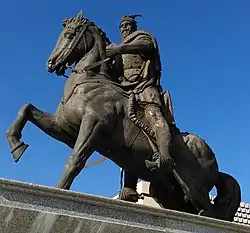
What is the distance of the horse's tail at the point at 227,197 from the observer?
29.7ft

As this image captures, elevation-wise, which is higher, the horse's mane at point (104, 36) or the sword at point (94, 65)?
the horse's mane at point (104, 36)

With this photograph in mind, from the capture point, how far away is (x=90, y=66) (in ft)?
28.2

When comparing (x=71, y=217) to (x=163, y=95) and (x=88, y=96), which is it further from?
(x=163, y=95)

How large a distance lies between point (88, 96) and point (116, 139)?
67cm

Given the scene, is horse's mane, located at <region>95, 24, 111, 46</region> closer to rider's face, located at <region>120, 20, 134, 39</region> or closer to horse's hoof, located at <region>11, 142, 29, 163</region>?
rider's face, located at <region>120, 20, 134, 39</region>

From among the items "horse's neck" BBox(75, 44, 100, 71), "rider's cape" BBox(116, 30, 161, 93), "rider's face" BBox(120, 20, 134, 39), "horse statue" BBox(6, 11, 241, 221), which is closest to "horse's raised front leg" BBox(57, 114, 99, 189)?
"horse statue" BBox(6, 11, 241, 221)

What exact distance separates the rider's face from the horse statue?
0.55 metres

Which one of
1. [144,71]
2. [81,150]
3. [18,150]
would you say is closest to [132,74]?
[144,71]

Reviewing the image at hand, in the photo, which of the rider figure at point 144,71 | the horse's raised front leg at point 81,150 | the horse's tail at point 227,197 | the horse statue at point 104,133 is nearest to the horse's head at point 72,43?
the horse statue at point 104,133

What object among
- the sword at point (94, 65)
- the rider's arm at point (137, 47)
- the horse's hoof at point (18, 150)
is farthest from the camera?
the rider's arm at point (137, 47)

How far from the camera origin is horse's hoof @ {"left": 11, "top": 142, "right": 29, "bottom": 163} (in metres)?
7.68

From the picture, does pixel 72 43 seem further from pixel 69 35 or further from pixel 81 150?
pixel 81 150

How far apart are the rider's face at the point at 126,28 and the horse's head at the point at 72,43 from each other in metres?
0.64

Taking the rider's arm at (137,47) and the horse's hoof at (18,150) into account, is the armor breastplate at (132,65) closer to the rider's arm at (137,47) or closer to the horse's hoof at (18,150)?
the rider's arm at (137,47)
